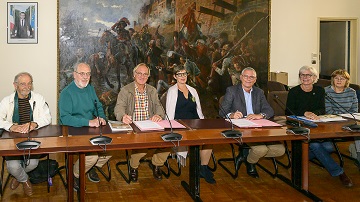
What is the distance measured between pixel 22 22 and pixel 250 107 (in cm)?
404

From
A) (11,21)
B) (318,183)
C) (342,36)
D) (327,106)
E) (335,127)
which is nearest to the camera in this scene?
(335,127)

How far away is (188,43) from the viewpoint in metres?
7.90

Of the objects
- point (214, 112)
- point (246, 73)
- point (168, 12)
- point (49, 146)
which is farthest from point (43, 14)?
point (49, 146)

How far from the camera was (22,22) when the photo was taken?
288 inches

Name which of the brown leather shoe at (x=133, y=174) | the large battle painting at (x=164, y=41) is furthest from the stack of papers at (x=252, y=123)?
the large battle painting at (x=164, y=41)

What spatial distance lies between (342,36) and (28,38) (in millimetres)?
5843

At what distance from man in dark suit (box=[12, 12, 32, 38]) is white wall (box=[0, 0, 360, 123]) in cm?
17

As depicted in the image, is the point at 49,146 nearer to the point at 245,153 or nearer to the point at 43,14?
the point at 245,153

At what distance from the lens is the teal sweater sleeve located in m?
4.47

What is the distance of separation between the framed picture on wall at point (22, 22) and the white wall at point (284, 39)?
0.11 metres

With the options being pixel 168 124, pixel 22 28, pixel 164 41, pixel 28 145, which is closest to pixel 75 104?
pixel 168 124

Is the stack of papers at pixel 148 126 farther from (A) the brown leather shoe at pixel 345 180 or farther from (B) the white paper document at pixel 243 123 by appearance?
(A) the brown leather shoe at pixel 345 180

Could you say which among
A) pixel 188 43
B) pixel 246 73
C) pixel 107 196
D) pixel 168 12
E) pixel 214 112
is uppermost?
pixel 168 12

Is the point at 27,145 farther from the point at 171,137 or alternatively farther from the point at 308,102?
the point at 308,102
